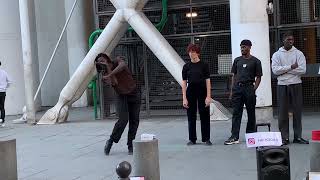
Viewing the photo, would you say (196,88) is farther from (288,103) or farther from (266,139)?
(266,139)

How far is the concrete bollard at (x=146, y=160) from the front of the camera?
6.14 metres

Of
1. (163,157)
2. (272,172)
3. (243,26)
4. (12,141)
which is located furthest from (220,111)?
(272,172)

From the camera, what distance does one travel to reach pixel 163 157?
364 inches

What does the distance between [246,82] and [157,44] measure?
4698mm

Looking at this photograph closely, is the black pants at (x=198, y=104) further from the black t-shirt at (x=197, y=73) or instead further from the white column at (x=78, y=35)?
the white column at (x=78, y=35)

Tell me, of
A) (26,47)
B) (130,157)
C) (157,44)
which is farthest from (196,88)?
(26,47)

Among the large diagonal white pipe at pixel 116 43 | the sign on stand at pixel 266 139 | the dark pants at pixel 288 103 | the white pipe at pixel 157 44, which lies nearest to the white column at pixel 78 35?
the large diagonal white pipe at pixel 116 43

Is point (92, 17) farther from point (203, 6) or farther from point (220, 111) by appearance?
point (220, 111)

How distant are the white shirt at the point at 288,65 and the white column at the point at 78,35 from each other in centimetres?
1272

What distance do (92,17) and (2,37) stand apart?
4.52 metres

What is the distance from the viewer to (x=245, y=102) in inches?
388

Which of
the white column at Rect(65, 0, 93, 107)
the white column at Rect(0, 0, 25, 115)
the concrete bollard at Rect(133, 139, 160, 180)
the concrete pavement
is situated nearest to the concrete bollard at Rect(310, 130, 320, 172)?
the concrete pavement

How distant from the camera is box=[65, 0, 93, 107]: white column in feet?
70.0

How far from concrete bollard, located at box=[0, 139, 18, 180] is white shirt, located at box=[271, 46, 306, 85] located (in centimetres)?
476
